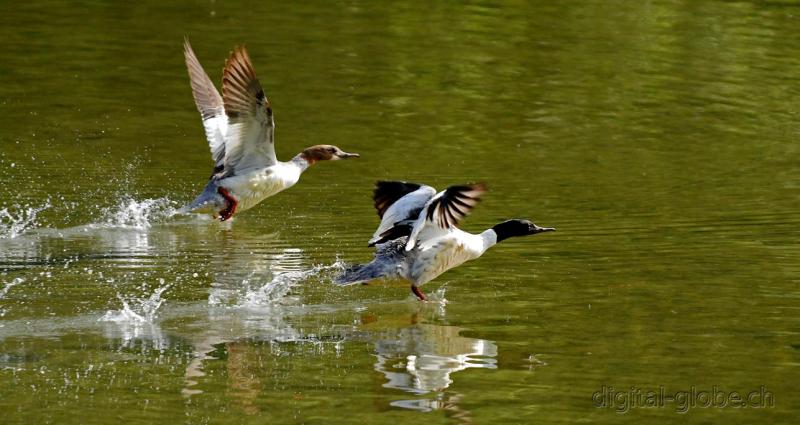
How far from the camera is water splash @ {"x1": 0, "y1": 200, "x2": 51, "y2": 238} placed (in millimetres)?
11398

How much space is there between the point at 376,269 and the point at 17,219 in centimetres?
382

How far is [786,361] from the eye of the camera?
8.20 meters

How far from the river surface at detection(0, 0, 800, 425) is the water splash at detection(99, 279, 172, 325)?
25 mm

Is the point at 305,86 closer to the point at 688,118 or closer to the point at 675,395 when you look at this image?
the point at 688,118

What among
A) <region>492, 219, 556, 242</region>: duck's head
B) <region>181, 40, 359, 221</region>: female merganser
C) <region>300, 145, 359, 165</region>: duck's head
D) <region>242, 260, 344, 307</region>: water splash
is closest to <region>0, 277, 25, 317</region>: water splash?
<region>242, 260, 344, 307</region>: water splash

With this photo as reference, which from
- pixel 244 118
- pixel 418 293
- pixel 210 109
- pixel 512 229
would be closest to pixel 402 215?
pixel 418 293

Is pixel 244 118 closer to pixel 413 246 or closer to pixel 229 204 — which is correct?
pixel 229 204

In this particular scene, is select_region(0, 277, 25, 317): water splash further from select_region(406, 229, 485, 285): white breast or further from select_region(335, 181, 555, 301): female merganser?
select_region(406, 229, 485, 285): white breast

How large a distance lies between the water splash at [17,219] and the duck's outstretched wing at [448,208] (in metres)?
3.77

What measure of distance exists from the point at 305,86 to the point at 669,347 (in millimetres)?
9602

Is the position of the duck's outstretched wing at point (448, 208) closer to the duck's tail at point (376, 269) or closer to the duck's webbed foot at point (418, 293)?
the duck's tail at point (376, 269)

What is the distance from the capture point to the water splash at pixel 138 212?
11.9 meters

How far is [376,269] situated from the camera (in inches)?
373

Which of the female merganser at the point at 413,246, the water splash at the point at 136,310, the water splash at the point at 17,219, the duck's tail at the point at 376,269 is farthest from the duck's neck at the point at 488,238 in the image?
the water splash at the point at 17,219
